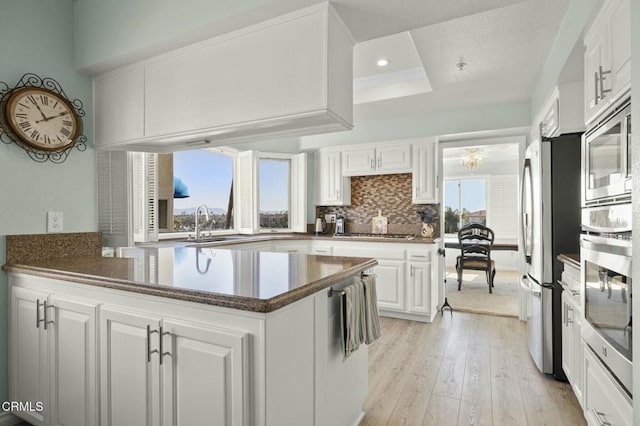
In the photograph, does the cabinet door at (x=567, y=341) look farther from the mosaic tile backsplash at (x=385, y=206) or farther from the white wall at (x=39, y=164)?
the white wall at (x=39, y=164)

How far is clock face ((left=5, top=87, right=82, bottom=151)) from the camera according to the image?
79.4 inches

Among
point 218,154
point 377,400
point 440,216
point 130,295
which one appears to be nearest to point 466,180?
point 440,216

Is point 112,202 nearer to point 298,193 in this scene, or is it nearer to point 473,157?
point 298,193

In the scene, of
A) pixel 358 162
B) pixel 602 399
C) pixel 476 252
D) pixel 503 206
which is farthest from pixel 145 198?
pixel 503 206

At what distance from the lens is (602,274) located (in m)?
1.51

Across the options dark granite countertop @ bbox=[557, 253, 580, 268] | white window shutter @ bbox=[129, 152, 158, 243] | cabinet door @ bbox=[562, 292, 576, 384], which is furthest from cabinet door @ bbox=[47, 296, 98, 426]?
cabinet door @ bbox=[562, 292, 576, 384]

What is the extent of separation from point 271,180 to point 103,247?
2792 mm

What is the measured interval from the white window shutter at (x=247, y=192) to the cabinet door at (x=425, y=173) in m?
2.11

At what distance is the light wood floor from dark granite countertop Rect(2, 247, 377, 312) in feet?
3.42

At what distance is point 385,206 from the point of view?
16.2 feet

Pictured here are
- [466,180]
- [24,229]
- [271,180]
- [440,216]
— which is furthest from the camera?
[466,180]

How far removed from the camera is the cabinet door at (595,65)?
1554 mm

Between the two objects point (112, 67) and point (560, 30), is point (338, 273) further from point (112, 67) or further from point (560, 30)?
point (560, 30)

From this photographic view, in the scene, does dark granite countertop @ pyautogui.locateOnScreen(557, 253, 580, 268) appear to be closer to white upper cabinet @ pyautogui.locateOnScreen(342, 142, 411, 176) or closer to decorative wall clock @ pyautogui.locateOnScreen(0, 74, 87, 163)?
white upper cabinet @ pyautogui.locateOnScreen(342, 142, 411, 176)
